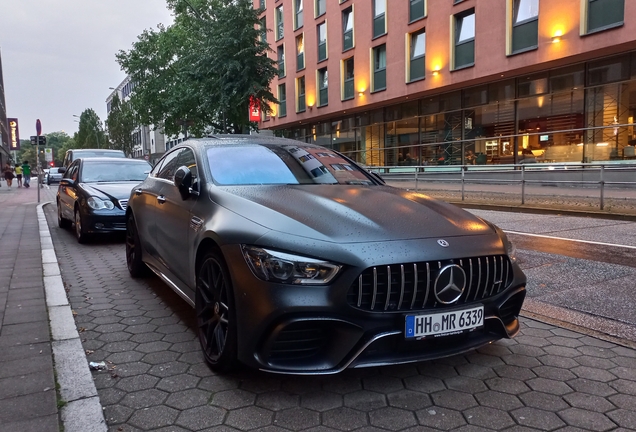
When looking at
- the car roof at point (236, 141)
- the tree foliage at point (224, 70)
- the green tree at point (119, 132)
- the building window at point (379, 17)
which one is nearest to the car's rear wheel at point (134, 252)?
the car roof at point (236, 141)

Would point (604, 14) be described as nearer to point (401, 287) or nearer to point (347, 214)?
point (347, 214)

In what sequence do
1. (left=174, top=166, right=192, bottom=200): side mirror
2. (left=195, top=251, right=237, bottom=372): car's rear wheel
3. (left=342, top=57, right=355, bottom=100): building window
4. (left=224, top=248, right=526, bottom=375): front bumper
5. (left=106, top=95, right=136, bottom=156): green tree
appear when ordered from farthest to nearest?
(left=106, top=95, right=136, bottom=156): green tree
(left=342, top=57, right=355, bottom=100): building window
(left=174, top=166, right=192, bottom=200): side mirror
(left=195, top=251, right=237, bottom=372): car's rear wheel
(left=224, top=248, right=526, bottom=375): front bumper

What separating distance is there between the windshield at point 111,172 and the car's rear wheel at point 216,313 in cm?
641

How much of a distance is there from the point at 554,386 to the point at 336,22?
2869 centimetres

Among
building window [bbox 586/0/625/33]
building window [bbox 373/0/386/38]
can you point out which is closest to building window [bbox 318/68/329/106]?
building window [bbox 373/0/386/38]

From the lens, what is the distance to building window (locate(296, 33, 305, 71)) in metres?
32.5

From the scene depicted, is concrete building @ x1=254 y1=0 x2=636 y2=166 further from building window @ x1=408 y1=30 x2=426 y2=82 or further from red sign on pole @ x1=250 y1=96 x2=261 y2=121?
red sign on pole @ x1=250 y1=96 x2=261 y2=121

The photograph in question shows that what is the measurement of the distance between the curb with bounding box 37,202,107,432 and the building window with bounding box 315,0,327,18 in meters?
28.5

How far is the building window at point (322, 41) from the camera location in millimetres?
30156

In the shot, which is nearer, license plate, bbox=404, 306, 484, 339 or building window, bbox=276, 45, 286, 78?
license plate, bbox=404, 306, 484, 339

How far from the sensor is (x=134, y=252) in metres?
5.54

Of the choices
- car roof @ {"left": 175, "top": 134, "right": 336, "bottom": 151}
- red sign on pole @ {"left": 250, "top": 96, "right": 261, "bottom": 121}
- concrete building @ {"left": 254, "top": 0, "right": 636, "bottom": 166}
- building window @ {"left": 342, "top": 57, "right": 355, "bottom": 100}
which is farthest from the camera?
building window @ {"left": 342, "top": 57, "right": 355, "bottom": 100}

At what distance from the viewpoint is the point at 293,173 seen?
12.9ft

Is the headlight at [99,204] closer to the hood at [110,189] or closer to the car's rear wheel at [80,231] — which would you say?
the hood at [110,189]
